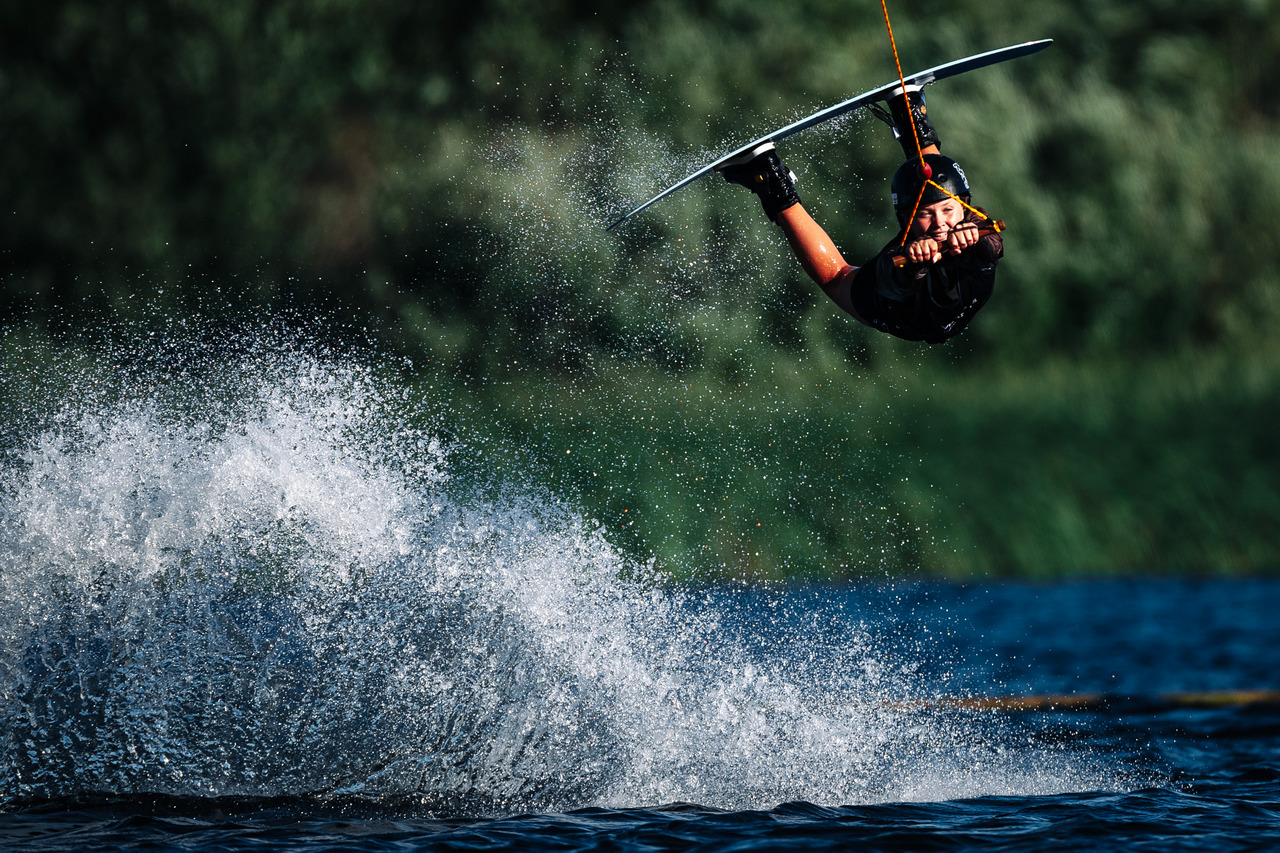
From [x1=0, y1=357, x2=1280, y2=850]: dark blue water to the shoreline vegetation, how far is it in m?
5.56

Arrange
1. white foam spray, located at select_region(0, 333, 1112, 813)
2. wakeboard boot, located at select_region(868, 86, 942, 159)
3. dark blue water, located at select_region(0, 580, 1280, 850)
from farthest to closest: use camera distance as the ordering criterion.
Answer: white foam spray, located at select_region(0, 333, 1112, 813), wakeboard boot, located at select_region(868, 86, 942, 159), dark blue water, located at select_region(0, 580, 1280, 850)

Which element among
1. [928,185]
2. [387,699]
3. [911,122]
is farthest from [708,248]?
[928,185]

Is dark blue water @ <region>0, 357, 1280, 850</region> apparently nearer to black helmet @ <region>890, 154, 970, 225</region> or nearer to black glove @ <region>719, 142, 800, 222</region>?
black glove @ <region>719, 142, 800, 222</region>

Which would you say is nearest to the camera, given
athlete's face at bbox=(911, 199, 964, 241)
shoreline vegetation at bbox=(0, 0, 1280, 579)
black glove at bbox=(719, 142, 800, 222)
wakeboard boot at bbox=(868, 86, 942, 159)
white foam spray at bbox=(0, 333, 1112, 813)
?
athlete's face at bbox=(911, 199, 964, 241)

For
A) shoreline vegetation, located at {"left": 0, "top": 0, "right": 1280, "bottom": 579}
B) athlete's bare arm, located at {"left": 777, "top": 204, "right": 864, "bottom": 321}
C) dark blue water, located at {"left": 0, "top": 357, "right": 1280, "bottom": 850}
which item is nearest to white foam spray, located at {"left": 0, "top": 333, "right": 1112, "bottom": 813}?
dark blue water, located at {"left": 0, "top": 357, "right": 1280, "bottom": 850}

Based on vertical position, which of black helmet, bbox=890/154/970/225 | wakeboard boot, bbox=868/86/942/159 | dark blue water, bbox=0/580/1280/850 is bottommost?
dark blue water, bbox=0/580/1280/850

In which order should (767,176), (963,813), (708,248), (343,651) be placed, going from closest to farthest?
(963,813) < (767,176) < (343,651) < (708,248)

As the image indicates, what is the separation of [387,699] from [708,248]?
41.9 feet

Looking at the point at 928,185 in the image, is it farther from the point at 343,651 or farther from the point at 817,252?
the point at 343,651

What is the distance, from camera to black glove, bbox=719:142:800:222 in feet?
24.5

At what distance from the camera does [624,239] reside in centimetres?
1938

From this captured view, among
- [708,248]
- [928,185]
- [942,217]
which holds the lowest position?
[942,217]

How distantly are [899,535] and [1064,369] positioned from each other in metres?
4.35

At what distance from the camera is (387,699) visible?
756 centimetres
